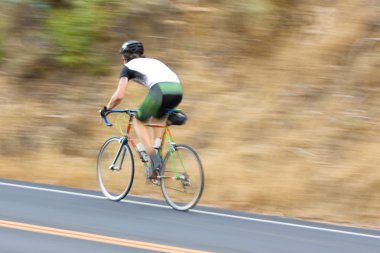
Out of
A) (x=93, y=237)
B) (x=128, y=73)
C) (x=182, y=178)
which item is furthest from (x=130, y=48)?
(x=93, y=237)

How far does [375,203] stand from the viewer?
1043cm

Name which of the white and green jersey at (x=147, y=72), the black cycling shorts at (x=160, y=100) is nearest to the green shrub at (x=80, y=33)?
the white and green jersey at (x=147, y=72)

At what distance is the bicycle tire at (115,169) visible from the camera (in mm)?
10703

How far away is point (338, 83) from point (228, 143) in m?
2.26

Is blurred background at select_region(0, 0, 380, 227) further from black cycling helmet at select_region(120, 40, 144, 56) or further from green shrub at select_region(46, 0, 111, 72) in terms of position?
black cycling helmet at select_region(120, 40, 144, 56)

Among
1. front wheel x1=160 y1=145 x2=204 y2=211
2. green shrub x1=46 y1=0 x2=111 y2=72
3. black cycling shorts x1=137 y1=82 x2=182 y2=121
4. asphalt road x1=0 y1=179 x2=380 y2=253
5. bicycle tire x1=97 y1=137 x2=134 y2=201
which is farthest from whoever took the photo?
green shrub x1=46 y1=0 x2=111 y2=72

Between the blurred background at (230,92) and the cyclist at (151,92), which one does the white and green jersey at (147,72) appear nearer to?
the cyclist at (151,92)

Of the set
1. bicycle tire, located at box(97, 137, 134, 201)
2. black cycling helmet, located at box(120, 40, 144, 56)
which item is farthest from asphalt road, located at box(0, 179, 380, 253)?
black cycling helmet, located at box(120, 40, 144, 56)

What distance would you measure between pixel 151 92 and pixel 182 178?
48.9 inches

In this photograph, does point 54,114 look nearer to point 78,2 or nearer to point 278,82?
point 78,2

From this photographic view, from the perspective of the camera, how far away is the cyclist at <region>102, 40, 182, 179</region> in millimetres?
10023

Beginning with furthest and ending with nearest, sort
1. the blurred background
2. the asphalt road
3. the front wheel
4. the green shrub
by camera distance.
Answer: the green shrub → the blurred background → the front wheel → the asphalt road

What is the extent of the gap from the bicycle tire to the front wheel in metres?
0.63

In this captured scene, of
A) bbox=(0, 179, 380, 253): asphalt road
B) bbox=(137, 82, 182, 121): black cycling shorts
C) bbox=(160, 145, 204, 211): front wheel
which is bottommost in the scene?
bbox=(0, 179, 380, 253): asphalt road
